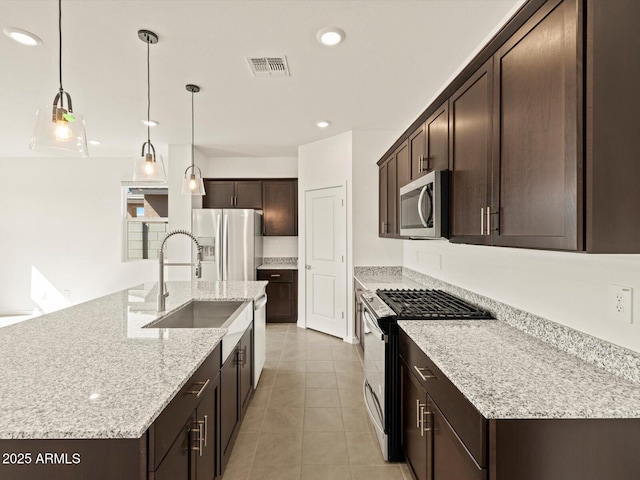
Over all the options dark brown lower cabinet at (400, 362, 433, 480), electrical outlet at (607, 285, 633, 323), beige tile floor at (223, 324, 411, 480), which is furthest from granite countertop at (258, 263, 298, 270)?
electrical outlet at (607, 285, 633, 323)

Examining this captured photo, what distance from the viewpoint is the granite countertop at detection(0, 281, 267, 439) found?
2.81 ft

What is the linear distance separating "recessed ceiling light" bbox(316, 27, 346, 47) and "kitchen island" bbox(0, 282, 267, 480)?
1.93 metres

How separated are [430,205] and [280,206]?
3.74m

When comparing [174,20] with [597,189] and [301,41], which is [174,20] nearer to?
[301,41]

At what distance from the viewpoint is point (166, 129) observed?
4156mm

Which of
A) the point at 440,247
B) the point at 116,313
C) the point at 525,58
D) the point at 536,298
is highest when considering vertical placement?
the point at 525,58

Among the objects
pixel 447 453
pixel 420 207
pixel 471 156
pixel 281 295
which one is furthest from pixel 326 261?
pixel 447 453

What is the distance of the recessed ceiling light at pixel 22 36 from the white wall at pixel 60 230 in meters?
3.57

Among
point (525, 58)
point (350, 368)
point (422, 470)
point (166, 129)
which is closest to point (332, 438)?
point (422, 470)

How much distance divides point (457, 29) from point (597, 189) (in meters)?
1.65

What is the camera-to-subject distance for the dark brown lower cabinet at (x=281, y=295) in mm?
5223

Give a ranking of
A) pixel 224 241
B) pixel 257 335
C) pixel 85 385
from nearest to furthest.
Answer: pixel 85 385 < pixel 257 335 < pixel 224 241

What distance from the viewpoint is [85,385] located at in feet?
3.46

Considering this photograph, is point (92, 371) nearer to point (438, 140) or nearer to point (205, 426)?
point (205, 426)
